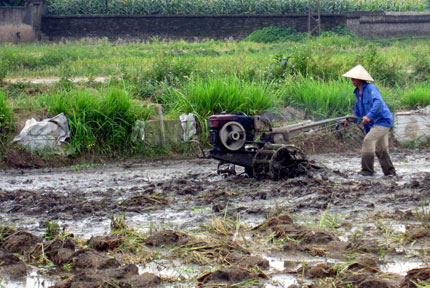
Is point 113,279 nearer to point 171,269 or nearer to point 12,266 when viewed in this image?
point 171,269

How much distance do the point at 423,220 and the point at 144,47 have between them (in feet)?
55.3

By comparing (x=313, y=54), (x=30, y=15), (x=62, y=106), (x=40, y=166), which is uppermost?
(x=30, y=15)

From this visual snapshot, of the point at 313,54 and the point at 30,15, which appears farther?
the point at 30,15

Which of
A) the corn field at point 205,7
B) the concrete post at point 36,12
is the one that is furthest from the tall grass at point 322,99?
the corn field at point 205,7

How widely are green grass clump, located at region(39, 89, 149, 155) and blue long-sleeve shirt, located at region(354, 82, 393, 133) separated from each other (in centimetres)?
364

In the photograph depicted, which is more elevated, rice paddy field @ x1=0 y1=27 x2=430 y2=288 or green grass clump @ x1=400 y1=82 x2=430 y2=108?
green grass clump @ x1=400 y1=82 x2=430 y2=108

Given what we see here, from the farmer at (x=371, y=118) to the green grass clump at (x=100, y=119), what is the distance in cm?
361

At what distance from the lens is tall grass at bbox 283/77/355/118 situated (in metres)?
10.9

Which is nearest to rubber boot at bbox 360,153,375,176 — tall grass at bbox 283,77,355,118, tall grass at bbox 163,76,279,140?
tall grass at bbox 163,76,279,140

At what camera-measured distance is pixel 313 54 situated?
13273 mm

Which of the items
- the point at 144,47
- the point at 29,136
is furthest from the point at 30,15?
the point at 29,136

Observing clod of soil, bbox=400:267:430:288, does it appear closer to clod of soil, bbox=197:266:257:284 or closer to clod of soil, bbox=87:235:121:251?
clod of soil, bbox=197:266:257:284

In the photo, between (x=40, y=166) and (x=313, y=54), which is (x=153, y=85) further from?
(x=313, y=54)

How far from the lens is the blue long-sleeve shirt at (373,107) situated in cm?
791
